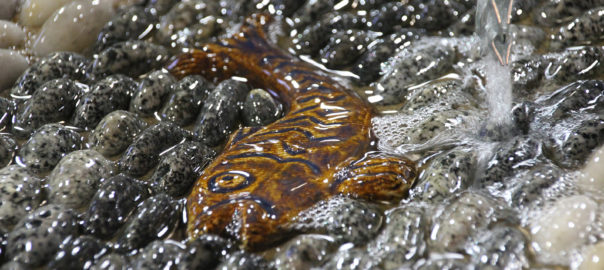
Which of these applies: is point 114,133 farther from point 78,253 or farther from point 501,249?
point 501,249

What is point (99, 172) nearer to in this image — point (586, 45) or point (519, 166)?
point (519, 166)

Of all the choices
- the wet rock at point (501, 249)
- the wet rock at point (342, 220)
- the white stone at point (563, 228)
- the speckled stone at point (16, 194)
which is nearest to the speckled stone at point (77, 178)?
the speckled stone at point (16, 194)

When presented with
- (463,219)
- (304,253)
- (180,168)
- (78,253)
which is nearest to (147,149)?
(180,168)

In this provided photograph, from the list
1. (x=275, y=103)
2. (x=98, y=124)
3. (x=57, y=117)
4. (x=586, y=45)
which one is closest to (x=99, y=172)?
(x=98, y=124)

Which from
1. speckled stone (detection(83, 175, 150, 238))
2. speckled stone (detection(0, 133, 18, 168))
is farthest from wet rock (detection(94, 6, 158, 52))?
speckled stone (detection(83, 175, 150, 238))

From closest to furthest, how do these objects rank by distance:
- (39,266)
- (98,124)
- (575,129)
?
(39,266)
(575,129)
(98,124)

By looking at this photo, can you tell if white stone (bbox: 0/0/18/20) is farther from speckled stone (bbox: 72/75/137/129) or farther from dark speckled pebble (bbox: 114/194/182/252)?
dark speckled pebble (bbox: 114/194/182/252)
